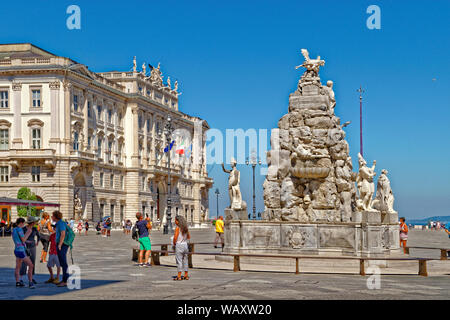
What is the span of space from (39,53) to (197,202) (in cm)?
3446

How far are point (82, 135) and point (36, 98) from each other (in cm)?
550

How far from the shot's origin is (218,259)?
20.7 meters

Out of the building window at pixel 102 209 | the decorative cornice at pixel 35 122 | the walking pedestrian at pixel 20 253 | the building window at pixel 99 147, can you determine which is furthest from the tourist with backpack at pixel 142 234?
the building window at pixel 99 147

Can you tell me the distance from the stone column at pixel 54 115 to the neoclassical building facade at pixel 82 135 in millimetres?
83

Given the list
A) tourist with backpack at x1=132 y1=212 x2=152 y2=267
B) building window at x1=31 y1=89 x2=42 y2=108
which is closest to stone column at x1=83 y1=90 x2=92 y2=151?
building window at x1=31 y1=89 x2=42 y2=108

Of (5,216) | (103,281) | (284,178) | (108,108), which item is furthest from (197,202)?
(103,281)

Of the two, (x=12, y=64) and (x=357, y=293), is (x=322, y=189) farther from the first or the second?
(x=12, y=64)

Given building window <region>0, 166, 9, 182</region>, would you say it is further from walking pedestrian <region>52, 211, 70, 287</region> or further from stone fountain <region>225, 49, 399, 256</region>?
walking pedestrian <region>52, 211, 70, 287</region>

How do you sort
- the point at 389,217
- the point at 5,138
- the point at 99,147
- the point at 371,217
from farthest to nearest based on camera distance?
the point at 99,147 → the point at 5,138 → the point at 389,217 → the point at 371,217

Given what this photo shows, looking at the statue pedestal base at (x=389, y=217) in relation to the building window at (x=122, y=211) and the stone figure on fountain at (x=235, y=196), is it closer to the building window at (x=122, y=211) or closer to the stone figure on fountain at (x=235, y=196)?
the stone figure on fountain at (x=235, y=196)

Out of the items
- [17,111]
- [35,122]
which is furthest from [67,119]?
[17,111]

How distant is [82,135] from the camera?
6009 centimetres

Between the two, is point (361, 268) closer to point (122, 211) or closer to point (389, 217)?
point (389, 217)

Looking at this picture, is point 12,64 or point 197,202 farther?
point 197,202
